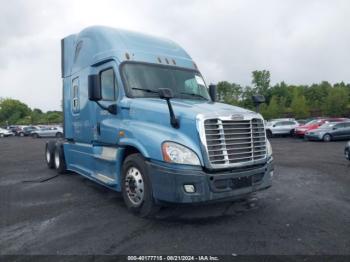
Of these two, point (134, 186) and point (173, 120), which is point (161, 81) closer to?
point (173, 120)

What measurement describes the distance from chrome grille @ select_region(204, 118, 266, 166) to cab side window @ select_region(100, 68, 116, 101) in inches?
87.0

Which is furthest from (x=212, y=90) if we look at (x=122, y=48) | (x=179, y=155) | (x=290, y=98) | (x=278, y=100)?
(x=290, y=98)

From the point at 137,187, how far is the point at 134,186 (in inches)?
3.9

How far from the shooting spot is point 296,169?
9.77 meters

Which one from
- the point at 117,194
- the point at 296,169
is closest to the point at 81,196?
the point at 117,194

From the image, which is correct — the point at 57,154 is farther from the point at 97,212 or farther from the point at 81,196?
the point at 97,212

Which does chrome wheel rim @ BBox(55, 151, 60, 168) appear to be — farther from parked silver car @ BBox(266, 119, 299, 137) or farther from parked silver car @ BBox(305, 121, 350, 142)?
parked silver car @ BBox(266, 119, 299, 137)

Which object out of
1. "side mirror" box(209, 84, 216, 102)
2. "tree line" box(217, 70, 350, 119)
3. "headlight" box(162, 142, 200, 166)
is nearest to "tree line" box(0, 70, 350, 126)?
"tree line" box(217, 70, 350, 119)

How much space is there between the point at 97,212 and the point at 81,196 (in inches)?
52.8

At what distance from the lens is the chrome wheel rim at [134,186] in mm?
5008

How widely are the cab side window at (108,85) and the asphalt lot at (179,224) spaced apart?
6.98ft

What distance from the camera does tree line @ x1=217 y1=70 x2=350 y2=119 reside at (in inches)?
1531

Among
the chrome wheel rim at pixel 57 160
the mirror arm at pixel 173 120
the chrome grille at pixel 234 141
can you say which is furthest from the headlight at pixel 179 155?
the chrome wheel rim at pixel 57 160

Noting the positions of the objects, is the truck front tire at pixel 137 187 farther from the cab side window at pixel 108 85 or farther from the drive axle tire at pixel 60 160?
the drive axle tire at pixel 60 160
